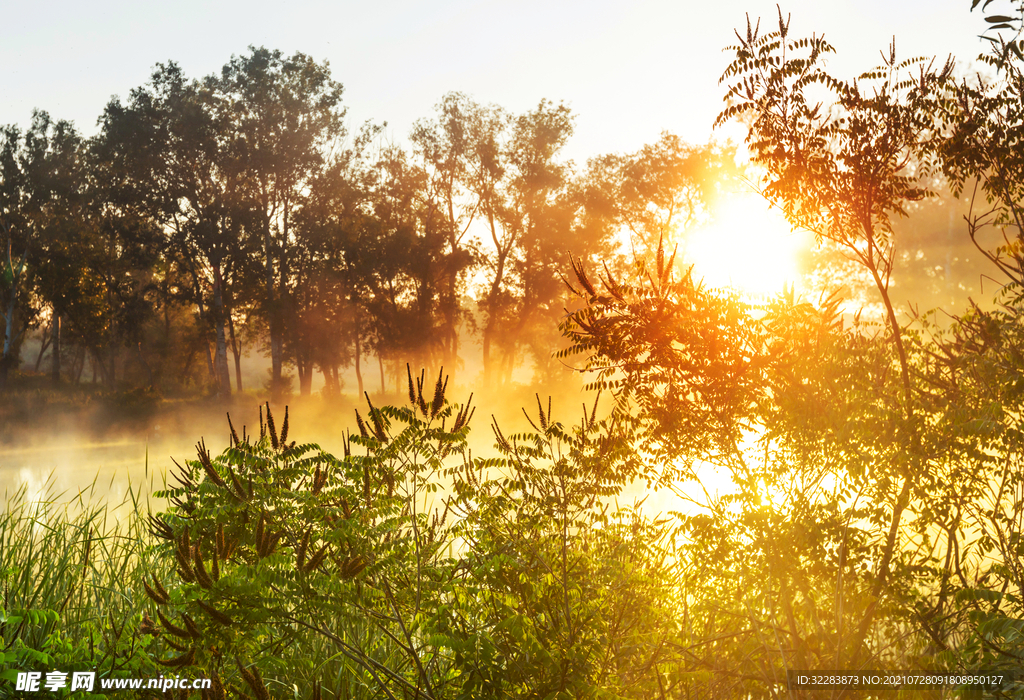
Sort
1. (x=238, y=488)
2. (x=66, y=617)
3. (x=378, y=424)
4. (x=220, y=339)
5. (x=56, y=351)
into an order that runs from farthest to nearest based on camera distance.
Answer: (x=56, y=351), (x=220, y=339), (x=66, y=617), (x=378, y=424), (x=238, y=488)

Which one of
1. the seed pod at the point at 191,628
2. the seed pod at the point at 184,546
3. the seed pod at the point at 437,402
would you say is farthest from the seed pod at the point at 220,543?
the seed pod at the point at 437,402

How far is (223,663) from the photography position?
10.7ft

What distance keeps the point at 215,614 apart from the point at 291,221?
35.0 metres

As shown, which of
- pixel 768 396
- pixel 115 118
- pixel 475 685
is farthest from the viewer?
pixel 115 118

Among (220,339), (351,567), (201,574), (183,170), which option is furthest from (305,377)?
(201,574)

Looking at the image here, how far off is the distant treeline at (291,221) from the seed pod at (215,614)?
32.7 meters

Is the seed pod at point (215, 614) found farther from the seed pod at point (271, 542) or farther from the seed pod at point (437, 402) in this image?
the seed pod at point (437, 402)

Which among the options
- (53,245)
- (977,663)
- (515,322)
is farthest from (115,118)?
(977,663)

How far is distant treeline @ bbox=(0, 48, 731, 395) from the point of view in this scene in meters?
34.4

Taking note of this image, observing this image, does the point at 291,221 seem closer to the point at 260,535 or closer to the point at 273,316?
the point at 273,316

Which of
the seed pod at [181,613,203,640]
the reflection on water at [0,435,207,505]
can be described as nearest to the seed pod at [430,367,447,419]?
the seed pod at [181,613,203,640]

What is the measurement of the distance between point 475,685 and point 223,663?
127cm

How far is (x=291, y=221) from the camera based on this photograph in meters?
35.1

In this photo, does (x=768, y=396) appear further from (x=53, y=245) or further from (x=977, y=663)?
(x=53, y=245)
